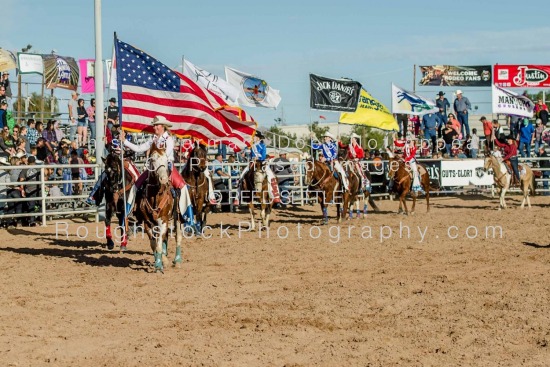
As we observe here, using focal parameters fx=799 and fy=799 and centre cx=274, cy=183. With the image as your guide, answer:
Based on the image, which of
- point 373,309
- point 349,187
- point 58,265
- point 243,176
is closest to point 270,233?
point 243,176

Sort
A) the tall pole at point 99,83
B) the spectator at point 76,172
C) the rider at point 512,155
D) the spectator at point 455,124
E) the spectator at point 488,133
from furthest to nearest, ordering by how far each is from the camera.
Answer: the spectator at point 488,133 < the spectator at point 455,124 < the rider at point 512,155 < the spectator at point 76,172 < the tall pole at point 99,83

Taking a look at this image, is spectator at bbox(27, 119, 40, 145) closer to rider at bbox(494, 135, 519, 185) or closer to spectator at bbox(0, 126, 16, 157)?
spectator at bbox(0, 126, 16, 157)

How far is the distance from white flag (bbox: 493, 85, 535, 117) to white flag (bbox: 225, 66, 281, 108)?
9.06 m

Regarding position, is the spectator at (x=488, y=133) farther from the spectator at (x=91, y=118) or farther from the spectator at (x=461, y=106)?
the spectator at (x=91, y=118)

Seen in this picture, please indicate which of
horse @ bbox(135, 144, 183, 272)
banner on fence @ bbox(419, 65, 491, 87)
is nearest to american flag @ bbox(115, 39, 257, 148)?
horse @ bbox(135, 144, 183, 272)

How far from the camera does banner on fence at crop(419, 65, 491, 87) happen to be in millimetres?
38594

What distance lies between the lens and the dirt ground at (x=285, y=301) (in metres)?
8.66

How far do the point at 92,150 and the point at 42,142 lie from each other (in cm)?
425

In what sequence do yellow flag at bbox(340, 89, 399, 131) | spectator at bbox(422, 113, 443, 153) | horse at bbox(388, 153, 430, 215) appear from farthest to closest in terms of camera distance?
spectator at bbox(422, 113, 443, 153)
yellow flag at bbox(340, 89, 399, 131)
horse at bbox(388, 153, 430, 215)

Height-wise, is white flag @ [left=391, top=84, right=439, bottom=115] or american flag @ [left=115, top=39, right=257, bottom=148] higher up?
white flag @ [left=391, top=84, right=439, bottom=115]

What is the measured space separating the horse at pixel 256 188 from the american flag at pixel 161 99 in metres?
4.38

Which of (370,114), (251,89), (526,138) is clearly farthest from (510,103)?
(251,89)

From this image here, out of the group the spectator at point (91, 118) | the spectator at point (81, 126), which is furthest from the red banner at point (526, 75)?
the spectator at point (81, 126)

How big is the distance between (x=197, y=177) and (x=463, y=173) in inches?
649
